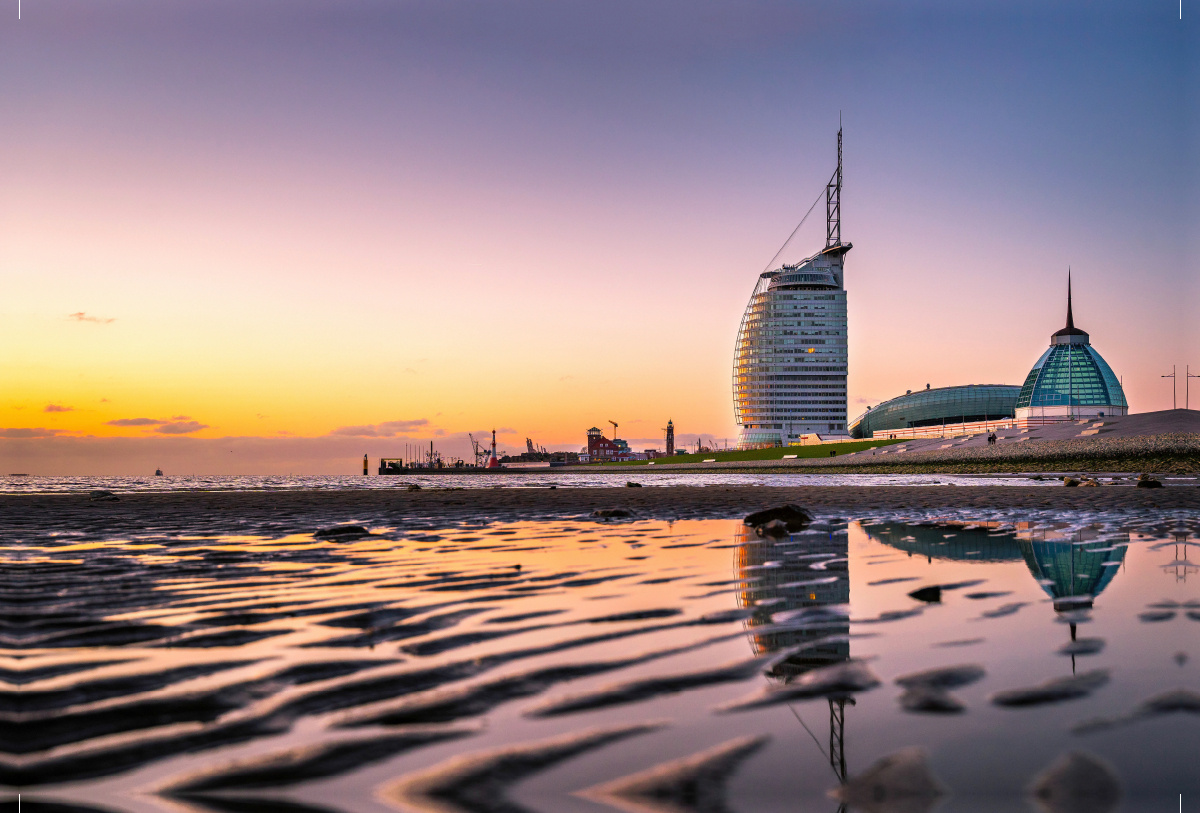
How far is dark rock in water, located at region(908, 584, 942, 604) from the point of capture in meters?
7.53

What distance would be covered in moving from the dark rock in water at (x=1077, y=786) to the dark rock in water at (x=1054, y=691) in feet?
2.69

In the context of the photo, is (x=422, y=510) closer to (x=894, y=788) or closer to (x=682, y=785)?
(x=682, y=785)

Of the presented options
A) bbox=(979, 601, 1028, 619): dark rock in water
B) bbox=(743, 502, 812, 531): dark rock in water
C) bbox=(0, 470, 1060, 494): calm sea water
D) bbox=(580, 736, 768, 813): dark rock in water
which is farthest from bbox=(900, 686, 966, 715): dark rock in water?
bbox=(0, 470, 1060, 494): calm sea water

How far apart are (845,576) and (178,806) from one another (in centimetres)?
762

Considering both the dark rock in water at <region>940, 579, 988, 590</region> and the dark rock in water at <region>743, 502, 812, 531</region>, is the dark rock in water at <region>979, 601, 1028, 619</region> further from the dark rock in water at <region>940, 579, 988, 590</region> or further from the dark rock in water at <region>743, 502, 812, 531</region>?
the dark rock in water at <region>743, 502, 812, 531</region>

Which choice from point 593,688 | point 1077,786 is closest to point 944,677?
point 1077,786

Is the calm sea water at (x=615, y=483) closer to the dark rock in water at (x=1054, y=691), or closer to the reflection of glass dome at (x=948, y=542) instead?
the reflection of glass dome at (x=948, y=542)

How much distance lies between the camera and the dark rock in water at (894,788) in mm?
2971

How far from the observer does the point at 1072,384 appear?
181125 millimetres

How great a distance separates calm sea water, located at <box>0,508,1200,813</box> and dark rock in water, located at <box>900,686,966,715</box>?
0.02 meters

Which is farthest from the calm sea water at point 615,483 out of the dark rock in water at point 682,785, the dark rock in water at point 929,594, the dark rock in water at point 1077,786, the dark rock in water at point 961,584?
the dark rock in water at point 682,785

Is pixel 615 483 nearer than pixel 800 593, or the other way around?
pixel 800 593

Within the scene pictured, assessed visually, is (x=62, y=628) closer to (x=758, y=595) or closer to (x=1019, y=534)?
(x=758, y=595)

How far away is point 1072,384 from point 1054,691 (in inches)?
8120
